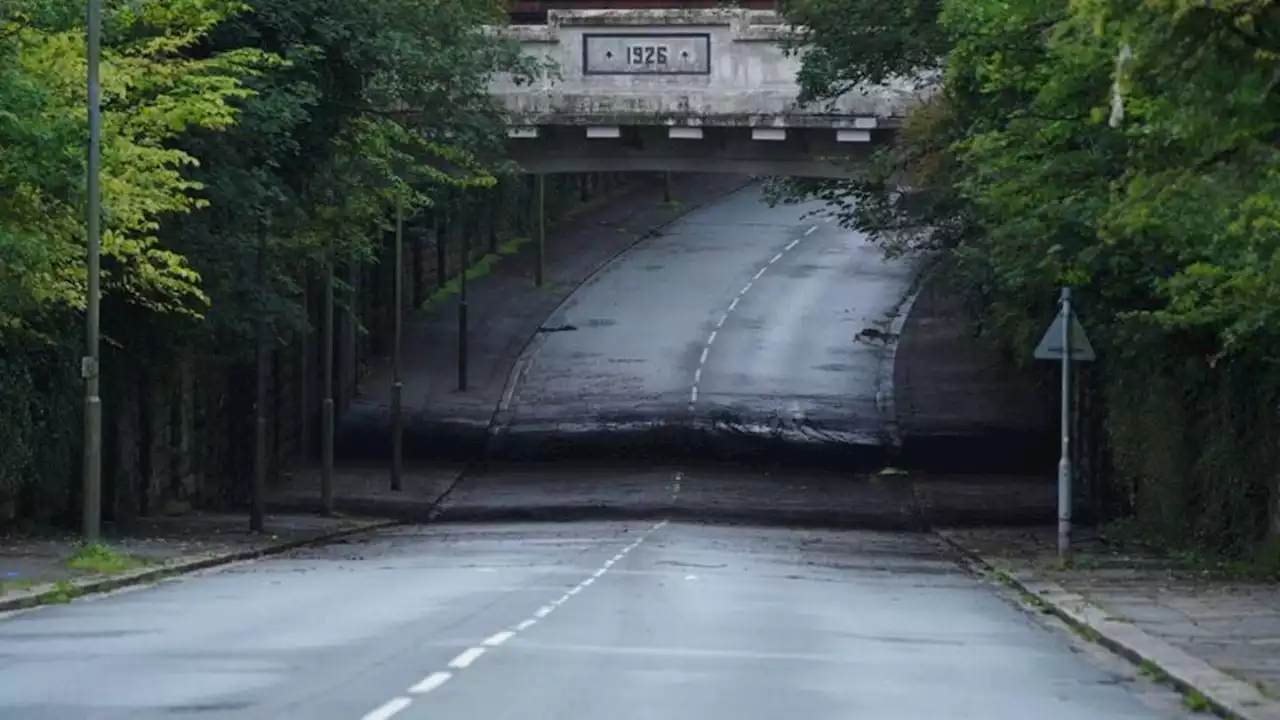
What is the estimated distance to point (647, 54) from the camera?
1843 inches

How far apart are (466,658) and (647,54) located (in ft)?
103

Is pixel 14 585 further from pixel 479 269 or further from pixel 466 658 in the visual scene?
pixel 479 269

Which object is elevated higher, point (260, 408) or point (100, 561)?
point (260, 408)

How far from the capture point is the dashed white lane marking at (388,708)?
42.8 ft

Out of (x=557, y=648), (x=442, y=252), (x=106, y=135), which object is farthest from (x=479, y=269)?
(x=557, y=648)

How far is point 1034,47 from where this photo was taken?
1194 inches

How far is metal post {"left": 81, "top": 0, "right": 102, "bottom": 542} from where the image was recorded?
27.1 m

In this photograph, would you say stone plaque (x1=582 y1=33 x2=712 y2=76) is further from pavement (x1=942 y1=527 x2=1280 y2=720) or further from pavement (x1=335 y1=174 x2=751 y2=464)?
pavement (x1=942 y1=527 x2=1280 y2=720)

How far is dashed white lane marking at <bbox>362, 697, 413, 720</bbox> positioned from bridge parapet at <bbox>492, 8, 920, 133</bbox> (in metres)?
33.3

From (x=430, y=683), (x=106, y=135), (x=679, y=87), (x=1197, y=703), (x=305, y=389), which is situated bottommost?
(x=1197, y=703)

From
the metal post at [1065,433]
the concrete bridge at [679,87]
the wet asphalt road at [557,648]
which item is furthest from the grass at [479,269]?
the wet asphalt road at [557,648]

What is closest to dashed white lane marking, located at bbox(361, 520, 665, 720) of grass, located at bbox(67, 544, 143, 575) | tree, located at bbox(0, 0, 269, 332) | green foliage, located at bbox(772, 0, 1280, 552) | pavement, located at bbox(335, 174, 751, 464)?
green foliage, located at bbox(772, 0, 1280, 552)

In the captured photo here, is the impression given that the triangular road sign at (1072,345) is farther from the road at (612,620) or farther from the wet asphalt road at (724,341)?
the wet asphalt road at (724,341)

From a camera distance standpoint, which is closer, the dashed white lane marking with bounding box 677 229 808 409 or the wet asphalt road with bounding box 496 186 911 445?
the wet asphalt road with bounding box 496 186 911 445
